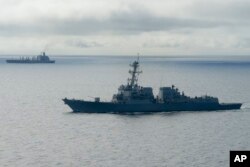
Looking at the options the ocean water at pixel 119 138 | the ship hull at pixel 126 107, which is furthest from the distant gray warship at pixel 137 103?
the ocean water at pixel 119 138

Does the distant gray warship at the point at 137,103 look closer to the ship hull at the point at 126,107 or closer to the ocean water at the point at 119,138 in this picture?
the ship hull at the point at 126,107

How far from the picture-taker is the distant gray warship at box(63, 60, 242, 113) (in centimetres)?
11047

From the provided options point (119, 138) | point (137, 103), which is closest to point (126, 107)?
point (137, 103)

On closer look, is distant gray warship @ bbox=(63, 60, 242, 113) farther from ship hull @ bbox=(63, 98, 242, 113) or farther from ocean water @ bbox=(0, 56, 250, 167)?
ocean water @ bbox=(0, 56, 250, 167)

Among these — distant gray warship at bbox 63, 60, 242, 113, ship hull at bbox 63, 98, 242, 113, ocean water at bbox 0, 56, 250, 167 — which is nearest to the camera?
ocean water at bbox 0, 56, 250, 167

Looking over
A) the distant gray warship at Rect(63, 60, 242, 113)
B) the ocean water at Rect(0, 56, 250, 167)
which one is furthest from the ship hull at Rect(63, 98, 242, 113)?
the ocean water at Rect(0, 56, 250, 167)

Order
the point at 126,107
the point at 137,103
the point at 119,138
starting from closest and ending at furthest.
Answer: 1. the point at 119,138
2. the point at 126,107
3. the point at 137,103

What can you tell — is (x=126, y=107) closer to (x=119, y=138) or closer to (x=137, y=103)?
(x=137, y=103)

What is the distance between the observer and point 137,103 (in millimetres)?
111000

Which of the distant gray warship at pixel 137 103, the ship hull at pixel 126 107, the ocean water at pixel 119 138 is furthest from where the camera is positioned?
the distant gray warship at pixel 137 103

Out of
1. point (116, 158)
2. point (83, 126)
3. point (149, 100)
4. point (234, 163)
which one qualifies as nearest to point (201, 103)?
point (149, 100)

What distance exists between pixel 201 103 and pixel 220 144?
41.3m

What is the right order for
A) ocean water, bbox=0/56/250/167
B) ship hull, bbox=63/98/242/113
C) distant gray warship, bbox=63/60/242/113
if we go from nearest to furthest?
ocean water, bbox=0/56/250/167 → ship hull, bbox=63/98/242/113 → distant gray warship, bbox=63/60/242/113

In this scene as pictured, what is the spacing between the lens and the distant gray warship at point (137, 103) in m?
110
